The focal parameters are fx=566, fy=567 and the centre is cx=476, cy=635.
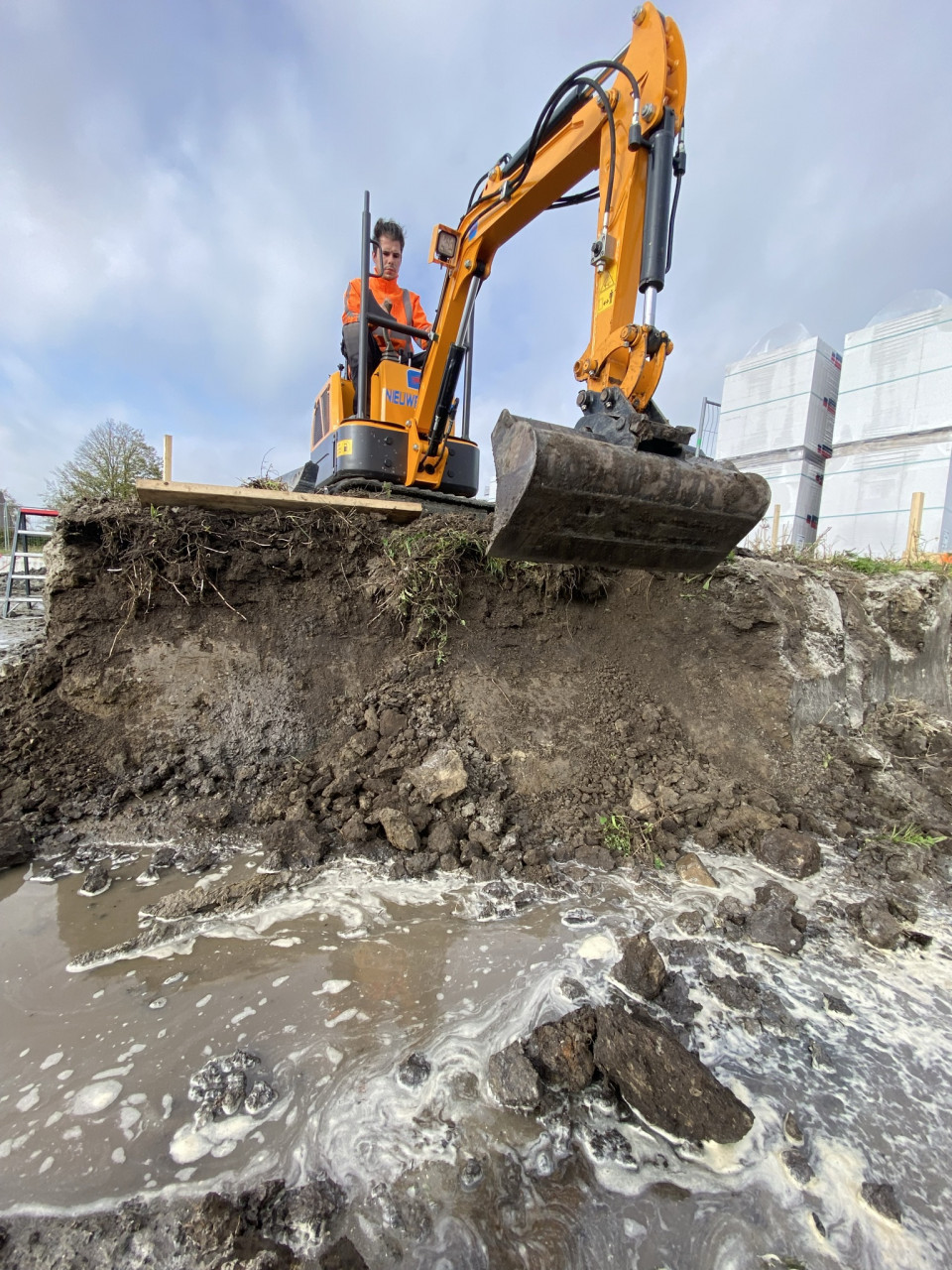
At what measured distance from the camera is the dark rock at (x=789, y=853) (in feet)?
9.65

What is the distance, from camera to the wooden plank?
152 inches

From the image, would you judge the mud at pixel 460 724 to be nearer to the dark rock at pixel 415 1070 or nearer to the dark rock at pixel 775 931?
the dark rock at pixel 775 931

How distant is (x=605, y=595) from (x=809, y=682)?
1.60 meters

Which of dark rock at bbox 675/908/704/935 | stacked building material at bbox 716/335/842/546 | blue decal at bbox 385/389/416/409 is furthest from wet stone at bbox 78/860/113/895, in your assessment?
stacked building material at bbox 716/335/842/546

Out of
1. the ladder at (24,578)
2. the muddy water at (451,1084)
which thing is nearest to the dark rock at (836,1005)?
the muddy water at (451,1084)

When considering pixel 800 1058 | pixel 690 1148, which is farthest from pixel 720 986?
pixel 690 1148

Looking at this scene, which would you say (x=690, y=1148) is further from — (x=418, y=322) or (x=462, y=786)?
(x=418, y=322)

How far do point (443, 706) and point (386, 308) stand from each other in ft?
13.4

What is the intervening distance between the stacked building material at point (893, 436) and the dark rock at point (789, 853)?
813 cm

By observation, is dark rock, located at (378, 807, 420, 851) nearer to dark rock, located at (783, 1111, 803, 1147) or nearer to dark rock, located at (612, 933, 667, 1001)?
dark rock, located at (612, 933, 667, 1001)

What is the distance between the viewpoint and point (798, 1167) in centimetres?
148

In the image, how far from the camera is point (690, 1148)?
154cm

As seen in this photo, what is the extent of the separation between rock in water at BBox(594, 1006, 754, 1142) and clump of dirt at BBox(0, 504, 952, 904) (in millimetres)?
1061

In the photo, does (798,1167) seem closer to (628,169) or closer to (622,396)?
(622,396)
